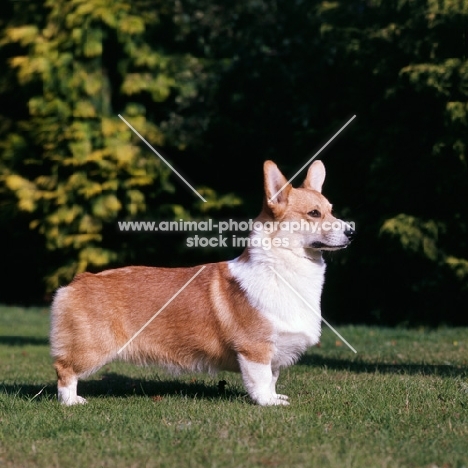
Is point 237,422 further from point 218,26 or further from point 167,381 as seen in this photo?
point 218,26

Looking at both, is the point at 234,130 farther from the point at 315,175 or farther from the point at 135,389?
the point at 135,389

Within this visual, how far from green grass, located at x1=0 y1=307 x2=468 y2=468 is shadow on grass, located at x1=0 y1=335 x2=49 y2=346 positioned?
295 centimetres

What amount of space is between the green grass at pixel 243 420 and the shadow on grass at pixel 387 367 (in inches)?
0.5

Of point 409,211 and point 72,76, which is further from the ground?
point 72,76

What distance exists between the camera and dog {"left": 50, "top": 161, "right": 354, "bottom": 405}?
525 centimetres

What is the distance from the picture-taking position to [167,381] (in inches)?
263

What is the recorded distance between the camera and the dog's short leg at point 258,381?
5203mm

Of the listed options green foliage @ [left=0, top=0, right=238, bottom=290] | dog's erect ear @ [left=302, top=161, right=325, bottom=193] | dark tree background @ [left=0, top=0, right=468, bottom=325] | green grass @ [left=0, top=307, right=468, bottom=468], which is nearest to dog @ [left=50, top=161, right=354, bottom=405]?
green grass @ [left=0, top=307, right=468, bottom=468]

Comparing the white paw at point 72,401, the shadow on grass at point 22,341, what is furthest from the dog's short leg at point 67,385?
the shadow on grass at point 22,341

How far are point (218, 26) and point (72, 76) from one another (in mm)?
2738

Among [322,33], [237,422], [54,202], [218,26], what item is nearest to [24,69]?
[54,202]

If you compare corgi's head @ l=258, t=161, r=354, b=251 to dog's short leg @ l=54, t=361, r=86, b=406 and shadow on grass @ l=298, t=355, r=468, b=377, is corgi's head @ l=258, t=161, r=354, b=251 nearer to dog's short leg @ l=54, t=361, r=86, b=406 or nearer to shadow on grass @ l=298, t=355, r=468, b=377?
dog's short leg @ l=54, t=361, r=86, b=406

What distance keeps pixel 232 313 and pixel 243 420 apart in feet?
3.02

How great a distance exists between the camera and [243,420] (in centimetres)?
464
